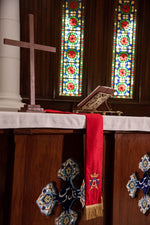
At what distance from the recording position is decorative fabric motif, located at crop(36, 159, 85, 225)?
1948 mm

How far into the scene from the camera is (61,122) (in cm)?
194

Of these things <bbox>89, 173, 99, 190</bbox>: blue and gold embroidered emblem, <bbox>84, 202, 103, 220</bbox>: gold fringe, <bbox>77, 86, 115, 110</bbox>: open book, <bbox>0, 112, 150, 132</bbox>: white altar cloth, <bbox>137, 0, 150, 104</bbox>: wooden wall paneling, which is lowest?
<bbox>84, 202, 103, 220</bbox>: gold fringe

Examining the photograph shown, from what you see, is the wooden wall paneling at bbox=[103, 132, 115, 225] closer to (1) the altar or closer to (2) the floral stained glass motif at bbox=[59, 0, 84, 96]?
(1) the altar

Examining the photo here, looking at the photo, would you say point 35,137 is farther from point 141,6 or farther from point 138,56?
point 141,6

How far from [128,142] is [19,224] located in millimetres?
1133

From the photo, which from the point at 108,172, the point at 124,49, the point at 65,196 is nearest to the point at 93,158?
the point at 108,172

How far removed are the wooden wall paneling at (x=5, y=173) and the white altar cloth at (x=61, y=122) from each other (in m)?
0.16

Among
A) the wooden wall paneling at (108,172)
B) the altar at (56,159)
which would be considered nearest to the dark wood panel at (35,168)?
the altar at (56,159)

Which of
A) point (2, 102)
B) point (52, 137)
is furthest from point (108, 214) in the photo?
point (2, 102)

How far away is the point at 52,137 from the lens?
1967 mm

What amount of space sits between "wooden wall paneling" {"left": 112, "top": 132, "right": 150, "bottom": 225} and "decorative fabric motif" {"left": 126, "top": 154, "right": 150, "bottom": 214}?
0.11 feet

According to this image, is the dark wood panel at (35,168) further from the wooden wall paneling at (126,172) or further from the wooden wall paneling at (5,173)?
the wooden wall paneling at (126,172)

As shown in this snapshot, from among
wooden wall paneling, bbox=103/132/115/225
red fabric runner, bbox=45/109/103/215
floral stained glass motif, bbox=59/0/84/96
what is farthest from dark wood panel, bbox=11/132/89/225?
floral stained glass motif, bbox=59/0/84/96

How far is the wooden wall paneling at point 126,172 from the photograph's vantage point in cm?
213
